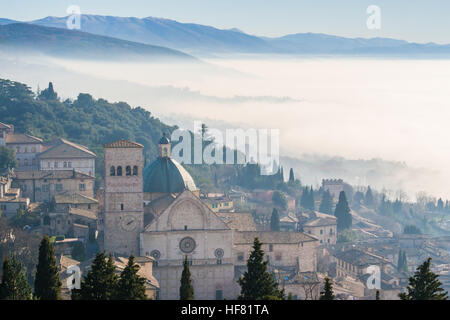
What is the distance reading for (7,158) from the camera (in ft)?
323

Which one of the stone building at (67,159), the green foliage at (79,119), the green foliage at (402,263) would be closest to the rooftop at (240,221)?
the green foliage at (402,263)

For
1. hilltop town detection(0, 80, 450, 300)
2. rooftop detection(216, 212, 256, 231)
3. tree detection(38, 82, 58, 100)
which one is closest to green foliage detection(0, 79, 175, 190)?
tree detection(38, 82, 58, 100)

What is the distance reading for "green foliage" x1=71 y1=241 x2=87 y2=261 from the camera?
228 feet

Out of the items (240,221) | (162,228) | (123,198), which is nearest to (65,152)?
(240,221)

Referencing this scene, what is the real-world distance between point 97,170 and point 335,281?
3749cm

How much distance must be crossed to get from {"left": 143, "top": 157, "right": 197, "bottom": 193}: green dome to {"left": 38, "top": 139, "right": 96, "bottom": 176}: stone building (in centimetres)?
2673

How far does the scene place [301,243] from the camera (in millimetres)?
74312

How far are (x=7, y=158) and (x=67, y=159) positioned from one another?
7004mm

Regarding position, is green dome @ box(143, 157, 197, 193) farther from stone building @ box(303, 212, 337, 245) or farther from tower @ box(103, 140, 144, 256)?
stone building @ box(303, 212, 337, 245)

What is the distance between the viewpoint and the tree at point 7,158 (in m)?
98.1

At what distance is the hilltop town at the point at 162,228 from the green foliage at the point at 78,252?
7cm
